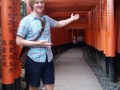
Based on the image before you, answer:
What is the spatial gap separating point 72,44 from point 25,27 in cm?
3780

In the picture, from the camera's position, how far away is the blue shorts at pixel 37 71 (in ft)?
9.77

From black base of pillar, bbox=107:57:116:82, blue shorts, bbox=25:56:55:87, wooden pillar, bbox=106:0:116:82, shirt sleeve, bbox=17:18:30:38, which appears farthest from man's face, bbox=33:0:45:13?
black base of pillar, bbox=107:57:116:82

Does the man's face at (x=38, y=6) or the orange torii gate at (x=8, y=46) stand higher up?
the man's face at (x=38, y=6)

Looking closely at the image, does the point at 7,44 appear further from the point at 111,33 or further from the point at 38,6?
the point at 111,33

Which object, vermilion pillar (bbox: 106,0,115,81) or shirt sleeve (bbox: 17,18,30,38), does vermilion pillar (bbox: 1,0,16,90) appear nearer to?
shirt sleeve (bbox: 17,18,30,38)

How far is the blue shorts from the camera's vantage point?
2979 millimetres

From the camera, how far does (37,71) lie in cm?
299

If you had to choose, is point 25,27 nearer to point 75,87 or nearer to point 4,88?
point 4,88

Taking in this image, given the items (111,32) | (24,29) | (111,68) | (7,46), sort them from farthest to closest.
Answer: (111,68), (111,32), (7,46), (24,29)

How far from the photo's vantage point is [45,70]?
3053 millimetres

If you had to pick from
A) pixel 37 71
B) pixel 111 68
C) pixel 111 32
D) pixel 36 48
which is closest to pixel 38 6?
pixel 36 48

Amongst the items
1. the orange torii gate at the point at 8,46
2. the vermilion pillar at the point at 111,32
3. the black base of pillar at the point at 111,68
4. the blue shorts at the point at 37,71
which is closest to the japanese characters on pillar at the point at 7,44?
the orange torii gate at the point at 8,46

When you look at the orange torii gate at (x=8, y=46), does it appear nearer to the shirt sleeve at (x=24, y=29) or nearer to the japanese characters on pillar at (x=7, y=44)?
the japanese characters on pillar at (x=7, y=44)

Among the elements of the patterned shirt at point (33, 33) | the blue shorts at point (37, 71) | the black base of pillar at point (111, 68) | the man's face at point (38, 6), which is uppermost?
the man's face at point (38, 6)
